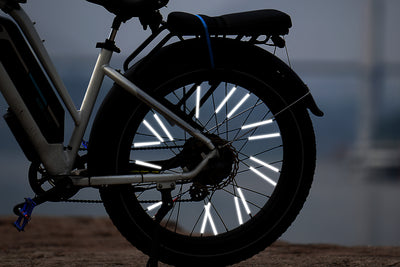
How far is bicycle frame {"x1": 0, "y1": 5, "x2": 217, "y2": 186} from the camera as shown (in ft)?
7.40

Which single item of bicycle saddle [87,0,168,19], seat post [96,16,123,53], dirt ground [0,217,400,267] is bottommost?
dirt ground [0,217,400,267]

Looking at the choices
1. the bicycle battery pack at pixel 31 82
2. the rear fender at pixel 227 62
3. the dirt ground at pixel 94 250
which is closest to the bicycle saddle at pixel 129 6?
the rear fender at pixel 227 62

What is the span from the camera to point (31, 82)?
7.46ft

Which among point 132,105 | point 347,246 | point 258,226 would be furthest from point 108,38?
point 347,246

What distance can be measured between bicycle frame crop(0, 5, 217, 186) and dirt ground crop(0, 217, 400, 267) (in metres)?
0.84

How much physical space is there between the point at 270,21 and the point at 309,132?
517mm

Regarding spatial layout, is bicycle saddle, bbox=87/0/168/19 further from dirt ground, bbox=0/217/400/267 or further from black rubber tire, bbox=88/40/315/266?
dirt ground, bbox=0/217/400/267

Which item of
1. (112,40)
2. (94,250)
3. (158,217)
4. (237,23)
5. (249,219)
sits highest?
(237,23)

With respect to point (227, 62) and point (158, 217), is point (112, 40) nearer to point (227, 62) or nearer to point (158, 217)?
point (227, 62)

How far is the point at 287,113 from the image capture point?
95.0 inches

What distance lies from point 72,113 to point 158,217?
57 centimetres

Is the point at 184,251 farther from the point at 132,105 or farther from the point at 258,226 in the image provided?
the point at 132,105

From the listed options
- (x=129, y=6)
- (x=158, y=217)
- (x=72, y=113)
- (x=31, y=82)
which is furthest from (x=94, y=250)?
(x=129, y=6)

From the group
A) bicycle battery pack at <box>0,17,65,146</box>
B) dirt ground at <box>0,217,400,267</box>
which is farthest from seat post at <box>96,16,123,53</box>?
dirt ground at <box>0,217,400,267</box>
